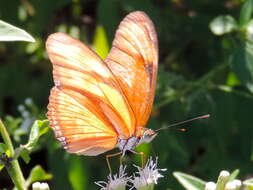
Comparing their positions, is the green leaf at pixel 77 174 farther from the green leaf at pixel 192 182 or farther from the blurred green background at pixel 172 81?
the green leaf at pixel 192 182

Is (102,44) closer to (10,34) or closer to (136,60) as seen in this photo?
(136,60)

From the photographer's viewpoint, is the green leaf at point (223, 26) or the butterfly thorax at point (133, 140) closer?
the butterfly thorax at point (133, 140)

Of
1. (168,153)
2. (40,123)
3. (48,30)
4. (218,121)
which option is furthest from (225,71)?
(40,123)

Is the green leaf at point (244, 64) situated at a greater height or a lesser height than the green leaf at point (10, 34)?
lesser

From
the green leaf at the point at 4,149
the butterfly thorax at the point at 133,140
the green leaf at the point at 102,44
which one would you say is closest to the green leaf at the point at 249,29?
the green leaf at the point at 102,44

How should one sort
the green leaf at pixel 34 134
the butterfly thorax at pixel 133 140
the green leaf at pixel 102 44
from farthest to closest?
the green leaf at pixel 102 44, the butterfly thorax at pixel 133 140, the green leaf at pixel 34 134

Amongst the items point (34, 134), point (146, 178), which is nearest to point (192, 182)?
point (146, 178)

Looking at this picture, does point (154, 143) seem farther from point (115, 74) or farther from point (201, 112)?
point (115, 74)

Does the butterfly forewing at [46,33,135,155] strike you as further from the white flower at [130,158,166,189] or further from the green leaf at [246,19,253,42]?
the green leaf at [246,19,253,42]
